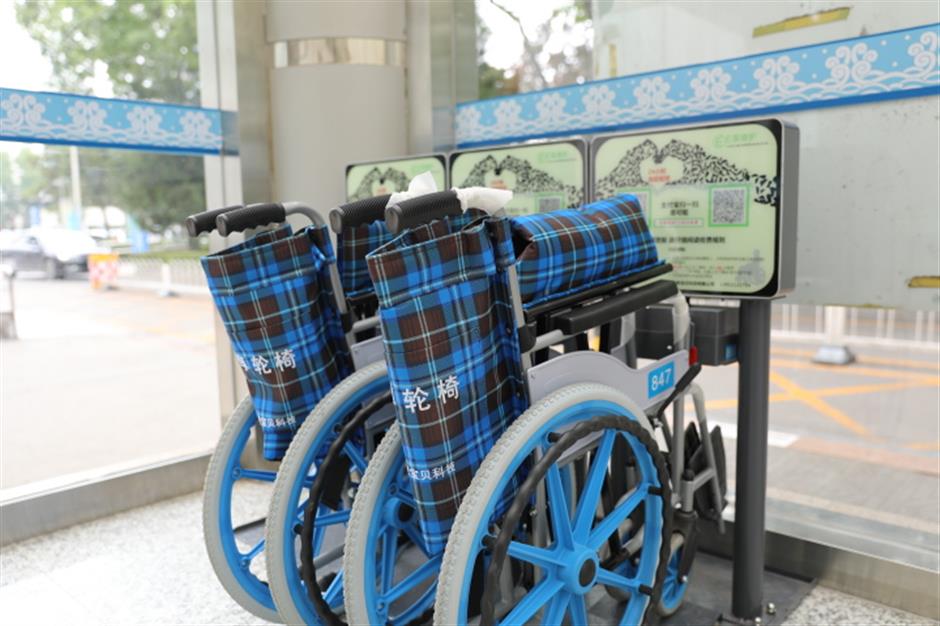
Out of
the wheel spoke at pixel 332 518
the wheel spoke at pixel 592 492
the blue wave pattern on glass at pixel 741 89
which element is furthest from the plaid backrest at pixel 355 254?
the blue wave pattern on glass at pixel 741 89

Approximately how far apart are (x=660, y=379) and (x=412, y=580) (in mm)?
704

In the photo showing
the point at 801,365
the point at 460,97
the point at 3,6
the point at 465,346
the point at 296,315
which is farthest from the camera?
the point at 801,365

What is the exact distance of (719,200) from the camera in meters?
1.95

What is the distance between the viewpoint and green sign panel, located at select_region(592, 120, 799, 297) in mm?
1862

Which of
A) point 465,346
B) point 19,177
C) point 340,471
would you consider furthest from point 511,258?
point 19,177

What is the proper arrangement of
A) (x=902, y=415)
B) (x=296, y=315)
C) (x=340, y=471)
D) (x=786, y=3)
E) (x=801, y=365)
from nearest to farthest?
(x=296, y=315)
(x=340, y=471)
(x=786, y=3)
(x=902, y=415)
(x=801, y=365)

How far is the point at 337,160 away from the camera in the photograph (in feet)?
9.84

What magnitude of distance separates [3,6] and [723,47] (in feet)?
7.42

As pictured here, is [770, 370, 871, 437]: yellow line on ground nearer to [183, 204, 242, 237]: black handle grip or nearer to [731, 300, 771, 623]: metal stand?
[731, 300, 771, 623]: metal stand

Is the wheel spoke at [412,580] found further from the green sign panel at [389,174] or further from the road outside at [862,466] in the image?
the green sign panel at [389,174]

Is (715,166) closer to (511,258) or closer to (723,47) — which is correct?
(723,47)

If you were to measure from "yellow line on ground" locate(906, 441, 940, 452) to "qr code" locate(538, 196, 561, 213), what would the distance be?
134cm

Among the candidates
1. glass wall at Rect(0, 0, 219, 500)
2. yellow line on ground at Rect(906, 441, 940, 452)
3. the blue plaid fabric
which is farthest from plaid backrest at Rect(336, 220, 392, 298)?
yellow line on ground at Rect(906, 441, 940, 452)

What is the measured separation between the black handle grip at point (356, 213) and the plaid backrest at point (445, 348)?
0.18 meters
